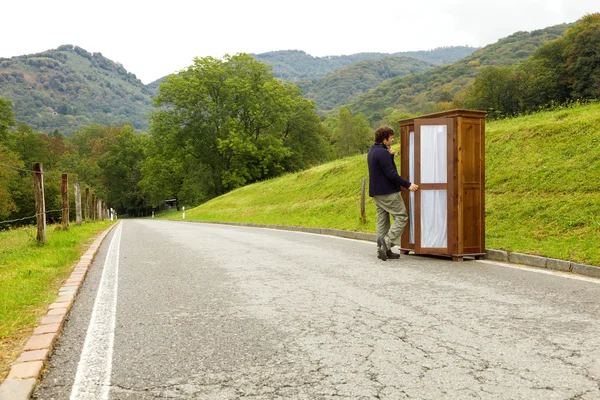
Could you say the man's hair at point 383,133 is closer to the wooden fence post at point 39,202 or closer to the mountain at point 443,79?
the wooden fence post at point 39,202

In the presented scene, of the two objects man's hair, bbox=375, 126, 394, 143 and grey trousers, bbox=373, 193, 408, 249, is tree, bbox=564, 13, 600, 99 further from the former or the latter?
grey trousers, bbox=373, 193, 408, 249

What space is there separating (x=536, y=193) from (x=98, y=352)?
11.0m

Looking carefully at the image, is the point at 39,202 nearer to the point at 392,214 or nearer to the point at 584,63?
the point at 392,214

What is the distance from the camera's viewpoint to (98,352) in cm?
387

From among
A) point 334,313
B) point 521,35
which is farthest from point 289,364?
point 521,35

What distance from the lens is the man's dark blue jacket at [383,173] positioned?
8.73 meters

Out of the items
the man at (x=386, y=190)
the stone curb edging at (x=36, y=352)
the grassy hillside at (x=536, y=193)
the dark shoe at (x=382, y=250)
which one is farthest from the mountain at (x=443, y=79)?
the stone curb edging at (x=36, y=352)

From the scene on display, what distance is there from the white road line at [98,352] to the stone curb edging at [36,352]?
25cm

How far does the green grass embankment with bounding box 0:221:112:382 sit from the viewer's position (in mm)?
4156

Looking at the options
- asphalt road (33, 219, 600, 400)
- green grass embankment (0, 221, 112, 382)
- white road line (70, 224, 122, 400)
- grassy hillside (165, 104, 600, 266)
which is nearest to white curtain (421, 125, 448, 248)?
grassy hillside (165, 104, 600, 266)

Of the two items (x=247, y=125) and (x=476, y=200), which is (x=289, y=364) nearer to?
(x=476, y=200)

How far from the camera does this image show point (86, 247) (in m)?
11.7

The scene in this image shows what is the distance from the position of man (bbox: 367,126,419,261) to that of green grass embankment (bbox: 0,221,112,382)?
17.2ft

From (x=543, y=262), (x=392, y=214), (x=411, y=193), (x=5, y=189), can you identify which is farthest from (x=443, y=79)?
(x=543, y=262)
